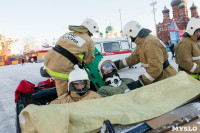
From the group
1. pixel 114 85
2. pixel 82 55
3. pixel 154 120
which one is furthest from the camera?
pixel 82 55

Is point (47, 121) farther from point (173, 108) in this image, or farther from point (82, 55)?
point (82, 55)

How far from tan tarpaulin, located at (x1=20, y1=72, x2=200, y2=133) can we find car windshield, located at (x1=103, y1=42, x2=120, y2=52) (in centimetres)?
921

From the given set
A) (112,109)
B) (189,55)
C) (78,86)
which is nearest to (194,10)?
(189,55)

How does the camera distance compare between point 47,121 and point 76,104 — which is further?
point 76,104

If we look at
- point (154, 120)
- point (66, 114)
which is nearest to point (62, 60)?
point (66, 114)

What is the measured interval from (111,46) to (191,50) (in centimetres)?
830

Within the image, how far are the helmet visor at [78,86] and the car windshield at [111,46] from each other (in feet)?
28.8

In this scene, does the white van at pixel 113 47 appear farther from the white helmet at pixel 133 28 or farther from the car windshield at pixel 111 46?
the white helmet at pixel 133 28

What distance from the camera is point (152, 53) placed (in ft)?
7.91

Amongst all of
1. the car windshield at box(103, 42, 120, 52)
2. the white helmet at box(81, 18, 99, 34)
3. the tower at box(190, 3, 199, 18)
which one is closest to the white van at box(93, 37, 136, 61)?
the car windshield at box(103, 42, 120, 52)

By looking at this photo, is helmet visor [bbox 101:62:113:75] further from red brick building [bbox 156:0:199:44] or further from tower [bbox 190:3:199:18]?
tower [bbox 190:3:199:18]

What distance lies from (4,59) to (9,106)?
48409 millimetres

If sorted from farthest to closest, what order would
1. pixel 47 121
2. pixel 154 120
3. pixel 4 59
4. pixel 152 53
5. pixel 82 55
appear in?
pixel 4 59
pixel 82 55
pixel 152 53
pixel 154 120
pixel 47 121

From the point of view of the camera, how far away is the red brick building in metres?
38.0
